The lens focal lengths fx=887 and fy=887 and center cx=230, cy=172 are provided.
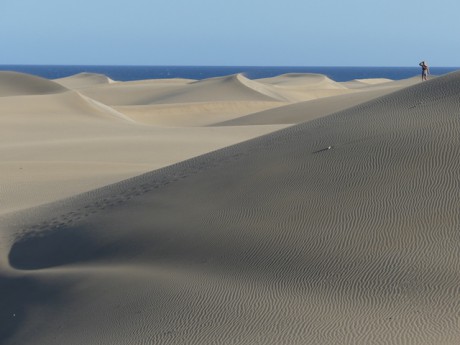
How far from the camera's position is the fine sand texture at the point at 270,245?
7570mm

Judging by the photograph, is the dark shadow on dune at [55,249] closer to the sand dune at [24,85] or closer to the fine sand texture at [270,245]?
the fine sand texture at [270,245]

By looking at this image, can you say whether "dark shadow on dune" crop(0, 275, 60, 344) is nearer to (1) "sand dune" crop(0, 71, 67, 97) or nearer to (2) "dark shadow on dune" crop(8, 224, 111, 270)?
(2) "dark shadow on dune" crop(8, 224, 111, 270)

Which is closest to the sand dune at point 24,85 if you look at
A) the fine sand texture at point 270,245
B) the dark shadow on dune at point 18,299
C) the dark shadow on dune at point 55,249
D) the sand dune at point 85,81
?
the fine sand texture at point 270,245

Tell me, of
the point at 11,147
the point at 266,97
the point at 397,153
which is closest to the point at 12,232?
the point at 397,153

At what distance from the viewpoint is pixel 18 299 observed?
956cm

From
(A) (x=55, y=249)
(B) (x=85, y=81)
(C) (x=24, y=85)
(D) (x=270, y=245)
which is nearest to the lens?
(D) (x=270, y=245)

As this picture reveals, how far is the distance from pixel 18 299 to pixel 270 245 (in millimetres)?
2787

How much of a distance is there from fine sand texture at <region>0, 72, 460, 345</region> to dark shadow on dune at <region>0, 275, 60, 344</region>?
2 cm

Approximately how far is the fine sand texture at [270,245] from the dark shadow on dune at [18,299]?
0.9 inches

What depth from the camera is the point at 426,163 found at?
10.2 metres

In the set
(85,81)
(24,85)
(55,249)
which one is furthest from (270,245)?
(85,81)

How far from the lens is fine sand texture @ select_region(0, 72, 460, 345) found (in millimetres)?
7570

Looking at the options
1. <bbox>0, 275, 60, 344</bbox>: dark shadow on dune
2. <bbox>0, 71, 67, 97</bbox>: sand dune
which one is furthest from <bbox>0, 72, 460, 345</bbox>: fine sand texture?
<bbox>0, 71, 67, 97</bbox>: sand dune

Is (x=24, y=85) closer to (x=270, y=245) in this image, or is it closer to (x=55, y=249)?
(x=55, y=249)
